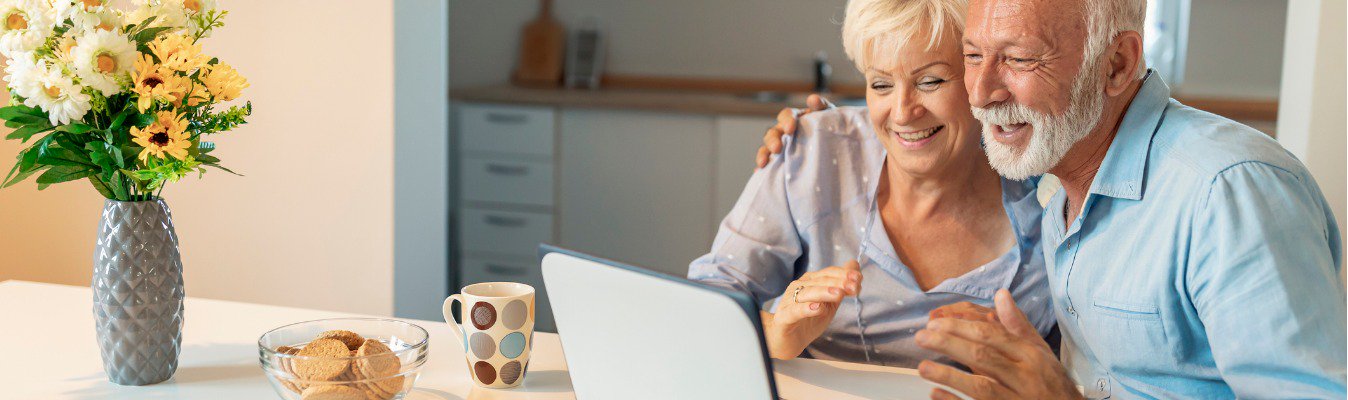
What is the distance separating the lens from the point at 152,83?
4.02 feet

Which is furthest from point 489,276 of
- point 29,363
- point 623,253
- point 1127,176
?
point 1127,176

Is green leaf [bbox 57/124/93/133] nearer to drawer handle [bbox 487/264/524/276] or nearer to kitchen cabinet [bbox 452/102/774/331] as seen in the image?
kitchen cabinet [bbox 452/102/774/331]

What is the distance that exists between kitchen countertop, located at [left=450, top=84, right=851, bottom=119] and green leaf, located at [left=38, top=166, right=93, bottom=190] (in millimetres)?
2473

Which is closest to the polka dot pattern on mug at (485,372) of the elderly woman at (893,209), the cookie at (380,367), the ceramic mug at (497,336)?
the ceramic mug at (497,336)

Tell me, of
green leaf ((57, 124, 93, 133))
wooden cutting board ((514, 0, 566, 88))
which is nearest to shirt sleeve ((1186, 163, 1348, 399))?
green leaf ((57, 124, 93, 133))

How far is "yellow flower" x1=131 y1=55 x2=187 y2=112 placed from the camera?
47.7 inches

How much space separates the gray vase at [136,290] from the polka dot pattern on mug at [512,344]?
380 millimetres

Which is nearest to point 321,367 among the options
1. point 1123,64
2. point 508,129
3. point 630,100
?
point 1123,64

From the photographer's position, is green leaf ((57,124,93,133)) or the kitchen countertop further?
the kitchen countertop

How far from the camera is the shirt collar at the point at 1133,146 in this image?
1308 mm

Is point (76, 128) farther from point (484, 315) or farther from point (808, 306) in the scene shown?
point (808, 306)

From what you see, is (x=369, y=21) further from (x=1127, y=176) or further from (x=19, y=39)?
(x=1127, y=176)

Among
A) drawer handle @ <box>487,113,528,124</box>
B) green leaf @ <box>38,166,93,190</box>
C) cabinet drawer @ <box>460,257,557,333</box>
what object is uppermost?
green leaf @ <box>38,166,93,190</box>

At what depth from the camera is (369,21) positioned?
106 inches
